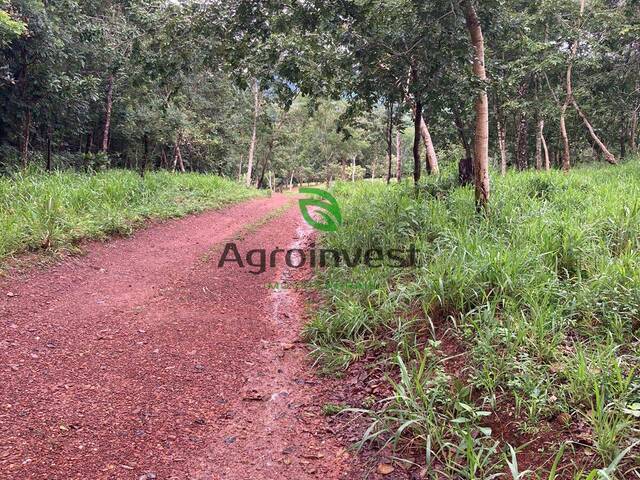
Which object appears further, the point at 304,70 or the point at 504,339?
the point at 304,70

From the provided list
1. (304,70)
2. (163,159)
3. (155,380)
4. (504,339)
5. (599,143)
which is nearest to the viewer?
(504,339)

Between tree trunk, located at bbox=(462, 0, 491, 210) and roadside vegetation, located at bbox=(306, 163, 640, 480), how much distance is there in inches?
13.8

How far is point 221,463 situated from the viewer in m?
2.40

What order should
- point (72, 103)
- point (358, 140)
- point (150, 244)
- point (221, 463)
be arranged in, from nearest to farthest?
point (221, 463) → point (150, 244) → point (72, 103) → point (358, 140)

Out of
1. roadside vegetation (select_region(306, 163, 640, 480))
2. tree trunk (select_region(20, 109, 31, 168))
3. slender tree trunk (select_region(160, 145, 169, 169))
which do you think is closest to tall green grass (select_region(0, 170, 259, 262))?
tree trunk (select_region(20, 109, 31, 168))

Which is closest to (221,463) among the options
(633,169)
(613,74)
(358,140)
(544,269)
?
(544,269)

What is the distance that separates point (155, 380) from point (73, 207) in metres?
4.91

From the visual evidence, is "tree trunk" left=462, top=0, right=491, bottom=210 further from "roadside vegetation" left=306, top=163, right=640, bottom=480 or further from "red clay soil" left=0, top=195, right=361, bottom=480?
"red clay soil" left=0, top=195, right=361, bottom=480

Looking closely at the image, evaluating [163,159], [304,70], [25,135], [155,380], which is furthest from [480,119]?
[163,159]

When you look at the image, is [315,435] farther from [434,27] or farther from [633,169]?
[633,169]

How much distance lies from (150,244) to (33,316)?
3.10m

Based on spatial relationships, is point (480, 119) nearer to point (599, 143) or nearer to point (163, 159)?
point (599, 143)

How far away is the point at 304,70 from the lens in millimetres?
4930

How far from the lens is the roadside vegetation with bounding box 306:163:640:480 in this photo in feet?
7.16
